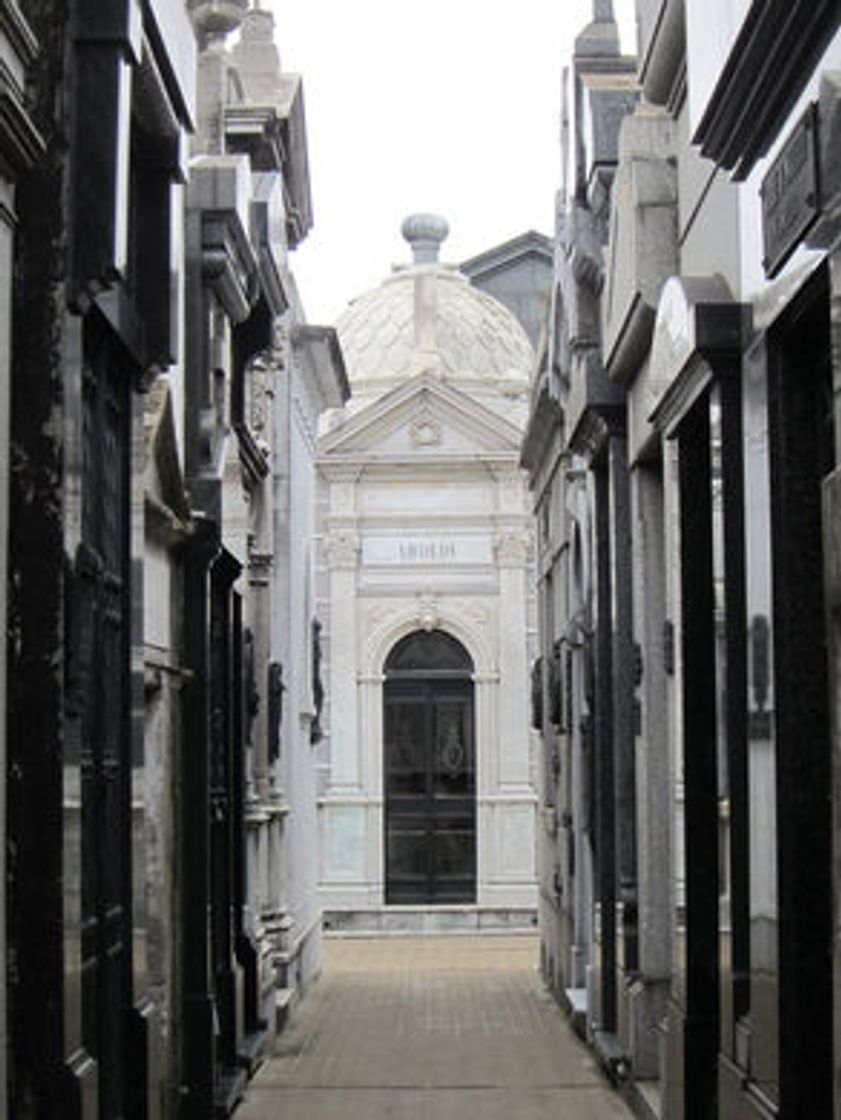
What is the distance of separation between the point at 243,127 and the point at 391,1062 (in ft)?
19.5

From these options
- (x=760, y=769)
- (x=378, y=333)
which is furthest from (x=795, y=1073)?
(x=378, y=333)

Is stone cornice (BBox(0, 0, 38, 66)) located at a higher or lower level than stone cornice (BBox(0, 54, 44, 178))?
higher

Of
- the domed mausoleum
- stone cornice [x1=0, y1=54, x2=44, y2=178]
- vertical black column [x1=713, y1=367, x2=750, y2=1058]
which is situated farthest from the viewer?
the domed mausoleum

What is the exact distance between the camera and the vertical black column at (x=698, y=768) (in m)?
8.30

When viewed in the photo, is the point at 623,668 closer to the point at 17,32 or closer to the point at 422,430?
the point at 17,32

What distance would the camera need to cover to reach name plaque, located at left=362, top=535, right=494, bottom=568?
90.7ft

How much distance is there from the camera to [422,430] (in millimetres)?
27828

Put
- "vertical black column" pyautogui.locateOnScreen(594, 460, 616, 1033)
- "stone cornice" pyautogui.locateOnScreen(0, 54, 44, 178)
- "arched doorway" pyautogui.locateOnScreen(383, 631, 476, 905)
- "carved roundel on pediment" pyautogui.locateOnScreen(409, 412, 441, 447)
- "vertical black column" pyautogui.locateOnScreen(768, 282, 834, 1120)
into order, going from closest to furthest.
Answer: "stone cornice" pyautogui.locateOnScreen(0, 54, 44, 178), "vertical black column" pyautogui.locateOnScreen(768, 282, 834, 1120), "vertical black column" pyautogui.locateOnScreen(594, 460, 616, 1033), "arched doorway" pyautogui.locateOnScreen(383, 631, 476, 905), "carved roundel on pediment" pyautogui.locateOnScreen(409, 412, 441, 447)

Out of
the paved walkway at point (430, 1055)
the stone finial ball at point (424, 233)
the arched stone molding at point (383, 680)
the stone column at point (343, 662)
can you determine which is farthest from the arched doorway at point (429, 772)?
the stone finial ball at point (424, 233)

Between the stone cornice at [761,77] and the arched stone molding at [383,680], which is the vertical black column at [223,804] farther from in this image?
the arched stone molding at [383,680]

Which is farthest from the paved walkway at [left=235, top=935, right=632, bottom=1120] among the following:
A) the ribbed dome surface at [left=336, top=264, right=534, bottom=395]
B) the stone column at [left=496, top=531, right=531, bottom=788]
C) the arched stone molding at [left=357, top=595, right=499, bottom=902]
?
the ribbed dome surface at [left=336, top=264, right=534, bottom=395]

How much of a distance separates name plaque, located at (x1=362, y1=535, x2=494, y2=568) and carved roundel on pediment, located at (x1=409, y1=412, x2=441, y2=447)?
1161 millimetres

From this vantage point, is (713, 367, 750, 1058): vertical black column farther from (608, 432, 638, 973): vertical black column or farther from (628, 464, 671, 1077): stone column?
(608, 432, 638, 973): vertical black column

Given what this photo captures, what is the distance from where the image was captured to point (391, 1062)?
1377 centimetres
